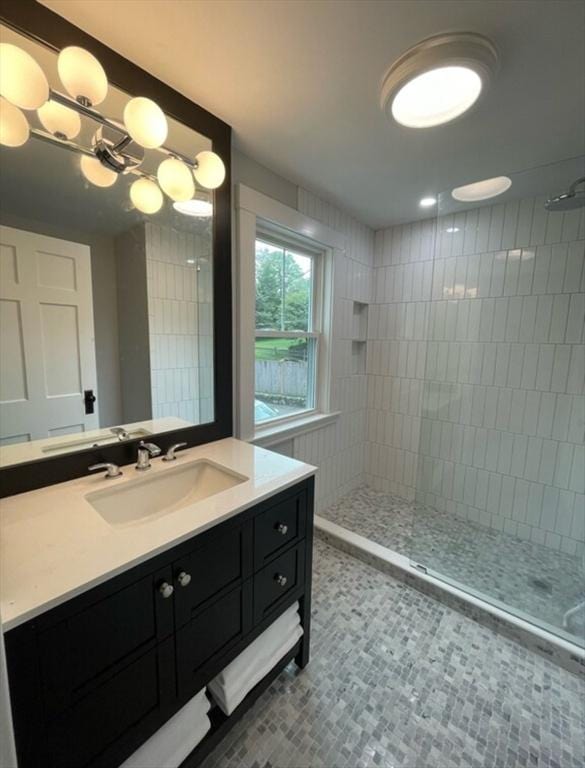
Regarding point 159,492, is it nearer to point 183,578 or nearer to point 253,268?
point 183,578

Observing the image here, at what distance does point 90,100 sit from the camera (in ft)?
3.01

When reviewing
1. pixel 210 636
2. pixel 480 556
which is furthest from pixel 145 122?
pixel 480 556

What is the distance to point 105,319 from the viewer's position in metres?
1.17

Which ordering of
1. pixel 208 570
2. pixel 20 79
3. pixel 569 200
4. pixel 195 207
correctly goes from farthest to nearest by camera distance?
pixel 569 200, pixel 195 207, pixel 208 570, pixel 20 79

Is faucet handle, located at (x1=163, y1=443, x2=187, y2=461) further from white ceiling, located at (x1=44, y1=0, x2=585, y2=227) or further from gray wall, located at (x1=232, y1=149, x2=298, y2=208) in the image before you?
white ceiling, located at (x1=44, y1=0, x2=585, y2=227)

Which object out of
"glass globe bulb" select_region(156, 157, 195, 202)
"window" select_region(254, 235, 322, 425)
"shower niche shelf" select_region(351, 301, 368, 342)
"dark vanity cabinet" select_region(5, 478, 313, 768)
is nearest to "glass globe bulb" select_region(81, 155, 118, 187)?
"glass globe bulb" select_region(156, 157, 195, 202)

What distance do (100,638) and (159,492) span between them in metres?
0.52

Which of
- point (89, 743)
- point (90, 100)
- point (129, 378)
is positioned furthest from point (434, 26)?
point (89, 743)

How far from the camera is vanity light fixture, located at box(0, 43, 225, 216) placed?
31.5 inches

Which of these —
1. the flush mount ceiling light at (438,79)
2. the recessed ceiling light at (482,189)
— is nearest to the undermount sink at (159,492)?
the flush mount ceiling light at (438,79)

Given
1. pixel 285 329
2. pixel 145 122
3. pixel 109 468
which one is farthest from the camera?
pixel 285 329

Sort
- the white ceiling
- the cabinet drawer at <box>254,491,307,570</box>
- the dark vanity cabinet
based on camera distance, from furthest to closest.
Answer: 1. the cabinet drawer at <box>254,491,307,570</box>
2. the white ceiling
3. the dark vanity cabinet

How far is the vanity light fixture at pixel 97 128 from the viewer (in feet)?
2.62

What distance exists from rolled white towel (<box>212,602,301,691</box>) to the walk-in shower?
932 millimetres
